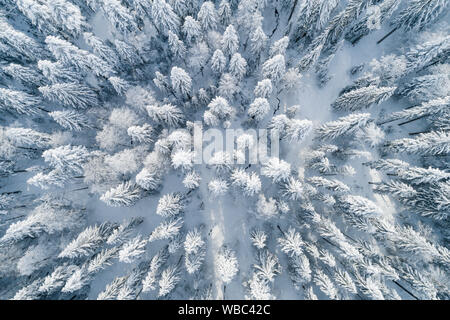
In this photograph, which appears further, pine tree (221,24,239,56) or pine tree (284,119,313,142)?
pine tree (221,24,239,56)

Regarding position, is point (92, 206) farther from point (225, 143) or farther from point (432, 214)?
point (432, 214)

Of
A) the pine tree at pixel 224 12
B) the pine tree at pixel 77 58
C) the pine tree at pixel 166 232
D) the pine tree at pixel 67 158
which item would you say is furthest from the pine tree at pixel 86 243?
the pine tree at pixel 224 12

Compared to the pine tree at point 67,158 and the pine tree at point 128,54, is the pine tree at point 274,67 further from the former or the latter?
the pine tree at point 67,158

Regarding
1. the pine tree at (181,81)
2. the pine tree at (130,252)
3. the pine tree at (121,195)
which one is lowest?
the pine tree at (130,252)

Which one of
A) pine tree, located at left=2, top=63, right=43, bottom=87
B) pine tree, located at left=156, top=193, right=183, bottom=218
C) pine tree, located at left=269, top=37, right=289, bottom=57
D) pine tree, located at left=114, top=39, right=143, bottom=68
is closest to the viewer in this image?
pine tree, located at left=156, top=193, right=183, bottom=218

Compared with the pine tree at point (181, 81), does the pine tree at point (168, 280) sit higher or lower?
lower

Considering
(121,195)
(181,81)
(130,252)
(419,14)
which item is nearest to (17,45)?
(181,81)

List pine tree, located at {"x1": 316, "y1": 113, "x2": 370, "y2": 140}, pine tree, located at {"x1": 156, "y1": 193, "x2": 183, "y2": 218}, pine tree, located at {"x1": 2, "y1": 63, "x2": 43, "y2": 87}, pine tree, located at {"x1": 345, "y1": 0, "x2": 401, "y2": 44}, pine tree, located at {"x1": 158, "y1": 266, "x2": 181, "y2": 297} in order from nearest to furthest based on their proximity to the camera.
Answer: pine tree, located at {"x1": 158, "y1": 266, "x2": 181, "y2": 297}
pine tree, located at {"x1": 156, "y1": 193, "x2": 183, "y2": 218}
pine tree, located at {"x1": 316, "y1": 113, "x2": 370, "y2": 140}
pine tree, located at {"x1": 2, "y1": 63, "x2": 43, "y2": 87}
pine tree, located at {"x1": 345, "y1": 0, "x2": 401, "y2": 44}

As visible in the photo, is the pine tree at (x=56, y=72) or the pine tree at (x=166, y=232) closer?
the pine tree at (x=166, y=232)

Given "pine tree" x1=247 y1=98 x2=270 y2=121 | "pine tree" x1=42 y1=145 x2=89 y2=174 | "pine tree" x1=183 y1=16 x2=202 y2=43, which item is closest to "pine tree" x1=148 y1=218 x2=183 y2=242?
"pine tree" x1=42 y1=145 x2=89 y2=174

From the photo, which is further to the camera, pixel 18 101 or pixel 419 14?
pixel 419 14

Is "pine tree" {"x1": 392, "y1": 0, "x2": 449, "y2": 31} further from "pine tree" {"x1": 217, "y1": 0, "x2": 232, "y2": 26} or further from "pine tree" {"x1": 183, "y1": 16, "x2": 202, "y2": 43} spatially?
"pine tree" {"x1": 183, "y1": 16, "x2": 202, "y2": 43}

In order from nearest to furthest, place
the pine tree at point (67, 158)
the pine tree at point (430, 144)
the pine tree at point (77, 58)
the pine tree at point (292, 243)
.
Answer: the pine tree at point (292, 243)
the pine tree at point (67, 158)
the pine tree at point (77, 58)
the pine tree at point (430, 144)

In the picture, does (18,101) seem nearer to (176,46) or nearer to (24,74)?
(24,74)
